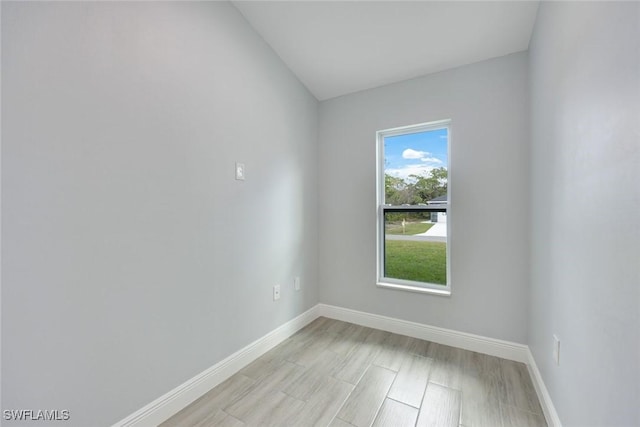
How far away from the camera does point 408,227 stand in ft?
8.21

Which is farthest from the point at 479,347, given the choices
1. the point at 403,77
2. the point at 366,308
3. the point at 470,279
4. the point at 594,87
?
the point at 403,77

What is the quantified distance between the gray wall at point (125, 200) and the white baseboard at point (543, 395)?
1.88 meters

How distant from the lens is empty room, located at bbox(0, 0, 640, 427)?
980 mm

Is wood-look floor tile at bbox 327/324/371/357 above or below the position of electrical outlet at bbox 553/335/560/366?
below

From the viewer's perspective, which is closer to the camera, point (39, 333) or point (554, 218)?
point (39, 333)

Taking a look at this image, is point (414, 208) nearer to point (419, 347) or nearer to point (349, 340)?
point (419, 347)

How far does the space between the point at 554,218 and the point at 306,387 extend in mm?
1790

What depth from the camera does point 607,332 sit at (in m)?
0.82

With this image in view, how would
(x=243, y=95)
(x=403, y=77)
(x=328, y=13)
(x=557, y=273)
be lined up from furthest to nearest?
1. (x=403, y=77)
2. (x=243, y=95)
3. (x=328, y=13)
4. (x=557, y=273)

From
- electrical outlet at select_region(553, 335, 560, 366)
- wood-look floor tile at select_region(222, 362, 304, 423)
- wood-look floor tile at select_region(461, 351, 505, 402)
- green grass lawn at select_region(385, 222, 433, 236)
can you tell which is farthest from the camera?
green grass lawn at select_region(385, 222, 433, 236)

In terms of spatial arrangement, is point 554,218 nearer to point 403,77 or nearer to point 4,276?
point 403,77

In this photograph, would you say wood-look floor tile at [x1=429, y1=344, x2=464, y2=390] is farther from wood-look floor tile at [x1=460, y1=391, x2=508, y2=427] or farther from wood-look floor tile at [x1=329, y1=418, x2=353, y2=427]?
wood-look floor tile at [x1=329, y1=418, x2=353, y2=427]

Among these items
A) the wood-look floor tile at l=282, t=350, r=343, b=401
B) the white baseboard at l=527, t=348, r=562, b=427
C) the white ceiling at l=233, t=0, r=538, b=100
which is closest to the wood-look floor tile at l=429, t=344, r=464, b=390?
the white baseboard at l=527, t=348, r=562, b=427

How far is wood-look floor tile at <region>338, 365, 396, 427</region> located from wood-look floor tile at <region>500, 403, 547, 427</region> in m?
0.64
